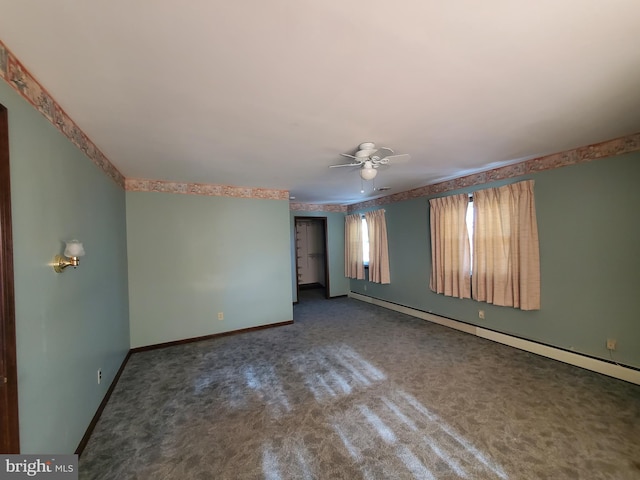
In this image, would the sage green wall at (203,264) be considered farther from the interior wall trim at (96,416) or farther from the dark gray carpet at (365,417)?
the interior wall trim at (96,416)

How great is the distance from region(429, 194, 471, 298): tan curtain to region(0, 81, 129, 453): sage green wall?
450 cm

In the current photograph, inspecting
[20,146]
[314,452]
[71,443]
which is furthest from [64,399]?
[314,452]

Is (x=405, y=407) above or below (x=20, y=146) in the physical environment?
below

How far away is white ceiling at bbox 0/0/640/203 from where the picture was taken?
106 centimetres

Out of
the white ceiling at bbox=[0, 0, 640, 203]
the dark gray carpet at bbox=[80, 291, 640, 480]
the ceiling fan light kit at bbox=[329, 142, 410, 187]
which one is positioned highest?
the white ceiling at bbox=[0, 0, 640, 203]

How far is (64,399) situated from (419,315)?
15.6 ft

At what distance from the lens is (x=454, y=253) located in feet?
13.2

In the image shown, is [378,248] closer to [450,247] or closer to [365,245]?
[365,245]

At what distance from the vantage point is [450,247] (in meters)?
4.08

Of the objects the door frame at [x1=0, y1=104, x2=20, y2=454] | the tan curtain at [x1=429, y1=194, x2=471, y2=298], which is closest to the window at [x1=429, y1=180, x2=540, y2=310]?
the tan curtain at [x1=429, y1=194, x2=471, y2=298]

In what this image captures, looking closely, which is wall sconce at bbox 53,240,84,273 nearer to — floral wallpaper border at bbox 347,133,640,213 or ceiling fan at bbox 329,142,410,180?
ceiling fan at bbox 329,142,410,180

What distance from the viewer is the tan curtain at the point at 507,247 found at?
3137 millimetres

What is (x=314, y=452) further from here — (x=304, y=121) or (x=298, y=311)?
(x=298, y=311)

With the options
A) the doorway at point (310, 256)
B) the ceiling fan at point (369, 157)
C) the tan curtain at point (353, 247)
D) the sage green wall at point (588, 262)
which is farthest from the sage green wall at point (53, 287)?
the doorway at point (310, 256)
